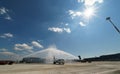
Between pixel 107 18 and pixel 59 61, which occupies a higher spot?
pixel 107 18

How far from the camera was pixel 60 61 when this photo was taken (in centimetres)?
8631

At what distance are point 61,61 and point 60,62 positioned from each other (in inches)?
32.9

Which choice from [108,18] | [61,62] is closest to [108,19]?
[108,18]

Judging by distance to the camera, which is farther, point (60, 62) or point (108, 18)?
point (60, 62)

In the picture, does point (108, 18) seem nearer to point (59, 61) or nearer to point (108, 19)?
point (108, 19)

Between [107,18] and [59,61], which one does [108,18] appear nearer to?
[107,18]

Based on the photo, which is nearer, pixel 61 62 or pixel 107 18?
pixel 107 18

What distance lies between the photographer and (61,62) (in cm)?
8575

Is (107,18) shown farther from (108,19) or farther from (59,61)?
(59,61)

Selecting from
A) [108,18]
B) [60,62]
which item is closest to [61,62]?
[60,62]

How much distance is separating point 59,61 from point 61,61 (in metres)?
1.34

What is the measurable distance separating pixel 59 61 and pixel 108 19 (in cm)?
4713

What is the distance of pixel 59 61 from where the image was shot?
86.9 meters

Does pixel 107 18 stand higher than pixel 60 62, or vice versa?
pixel 107 18
